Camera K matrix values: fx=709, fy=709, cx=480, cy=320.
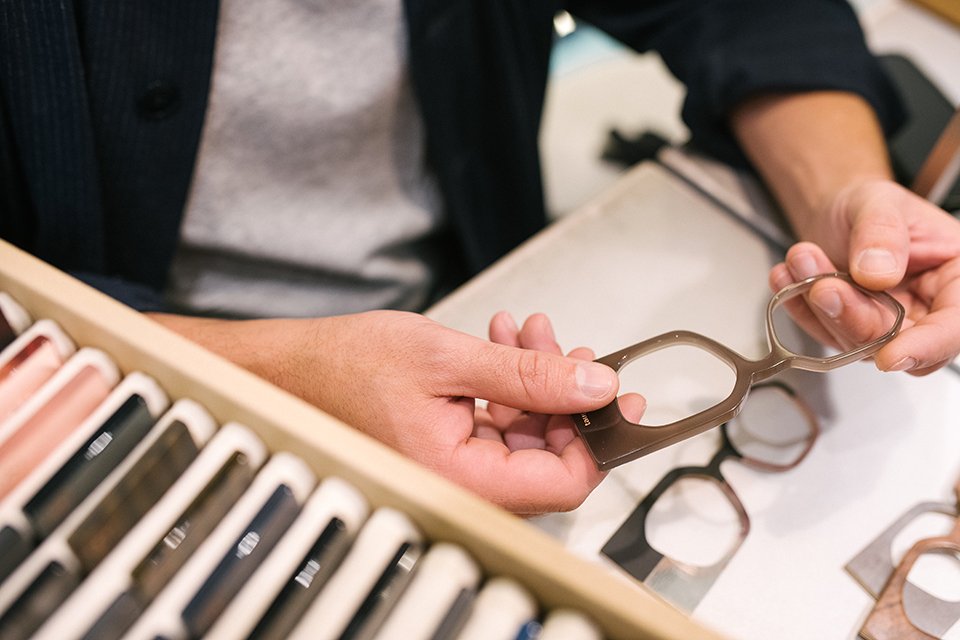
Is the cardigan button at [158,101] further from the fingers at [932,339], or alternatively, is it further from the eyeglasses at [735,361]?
the fingers at [932,339]

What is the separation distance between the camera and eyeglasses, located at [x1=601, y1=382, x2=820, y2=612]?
51 cm

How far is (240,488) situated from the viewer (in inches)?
13.7

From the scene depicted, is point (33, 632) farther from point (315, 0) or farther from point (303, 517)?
point (315, 0)

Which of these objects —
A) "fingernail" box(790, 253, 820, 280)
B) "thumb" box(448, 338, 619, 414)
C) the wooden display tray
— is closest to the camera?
the wooden display tray

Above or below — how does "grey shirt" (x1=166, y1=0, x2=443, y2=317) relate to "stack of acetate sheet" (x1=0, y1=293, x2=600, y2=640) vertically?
above

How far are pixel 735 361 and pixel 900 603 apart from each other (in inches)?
8.2

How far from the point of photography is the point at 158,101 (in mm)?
595

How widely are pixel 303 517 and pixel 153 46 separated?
0.43 meters

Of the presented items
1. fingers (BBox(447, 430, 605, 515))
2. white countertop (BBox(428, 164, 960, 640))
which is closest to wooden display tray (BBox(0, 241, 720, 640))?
fingers (BBox(447, 430, 605, 515))

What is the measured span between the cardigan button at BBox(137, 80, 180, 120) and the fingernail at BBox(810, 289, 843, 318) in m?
0.54

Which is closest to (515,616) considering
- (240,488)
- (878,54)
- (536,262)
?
(240,488)

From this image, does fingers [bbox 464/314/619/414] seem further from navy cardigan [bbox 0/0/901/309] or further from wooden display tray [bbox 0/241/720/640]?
navy cardigan [bbox 0/0/901/309]

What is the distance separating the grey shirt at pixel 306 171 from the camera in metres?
0.65

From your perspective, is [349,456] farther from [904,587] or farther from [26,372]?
[904,587]
